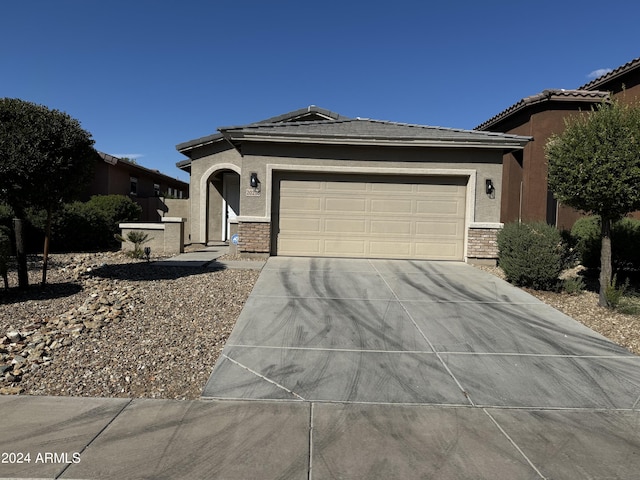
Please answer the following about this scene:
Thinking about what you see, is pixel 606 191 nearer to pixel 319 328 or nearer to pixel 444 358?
pixel 444 358

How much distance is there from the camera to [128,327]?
20.0ft

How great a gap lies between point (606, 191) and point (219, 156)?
12.9 m

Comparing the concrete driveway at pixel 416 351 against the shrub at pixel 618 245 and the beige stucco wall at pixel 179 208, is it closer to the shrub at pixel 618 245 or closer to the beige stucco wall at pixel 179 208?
the shrub at pixel 618 245

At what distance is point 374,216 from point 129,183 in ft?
54.8

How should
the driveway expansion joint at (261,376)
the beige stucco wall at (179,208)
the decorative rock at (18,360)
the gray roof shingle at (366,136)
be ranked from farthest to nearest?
the beige stucco wall at (179,208)
the gray roof shingle at (366,136)
the decorative rock at (18,360)
the driveway expansion joint at (261,376)

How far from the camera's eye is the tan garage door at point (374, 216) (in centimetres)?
1176

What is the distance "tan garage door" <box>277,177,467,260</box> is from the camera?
38.6 ft

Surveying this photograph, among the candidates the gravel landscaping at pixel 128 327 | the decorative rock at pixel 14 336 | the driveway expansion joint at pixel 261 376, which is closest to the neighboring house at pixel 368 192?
the gravel landscaping at pixel 128 327

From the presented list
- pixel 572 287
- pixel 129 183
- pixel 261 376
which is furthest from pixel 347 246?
pixel 129 183

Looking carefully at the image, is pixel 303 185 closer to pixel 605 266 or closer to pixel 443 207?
pixel 443 207

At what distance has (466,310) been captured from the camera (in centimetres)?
736

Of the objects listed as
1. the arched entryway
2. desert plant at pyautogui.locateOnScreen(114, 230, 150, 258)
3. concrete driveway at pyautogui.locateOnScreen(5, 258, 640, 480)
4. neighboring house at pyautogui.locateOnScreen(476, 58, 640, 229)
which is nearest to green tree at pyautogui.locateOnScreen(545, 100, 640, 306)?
concrete driveway at pyautogui.locateOnScreen(5, 258, 640, 480)

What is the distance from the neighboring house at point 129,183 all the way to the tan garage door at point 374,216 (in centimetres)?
973

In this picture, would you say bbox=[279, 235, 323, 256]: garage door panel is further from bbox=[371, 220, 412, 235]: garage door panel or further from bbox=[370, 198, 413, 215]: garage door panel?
bbox=[370, 198, 413, 215]: garage door panel
